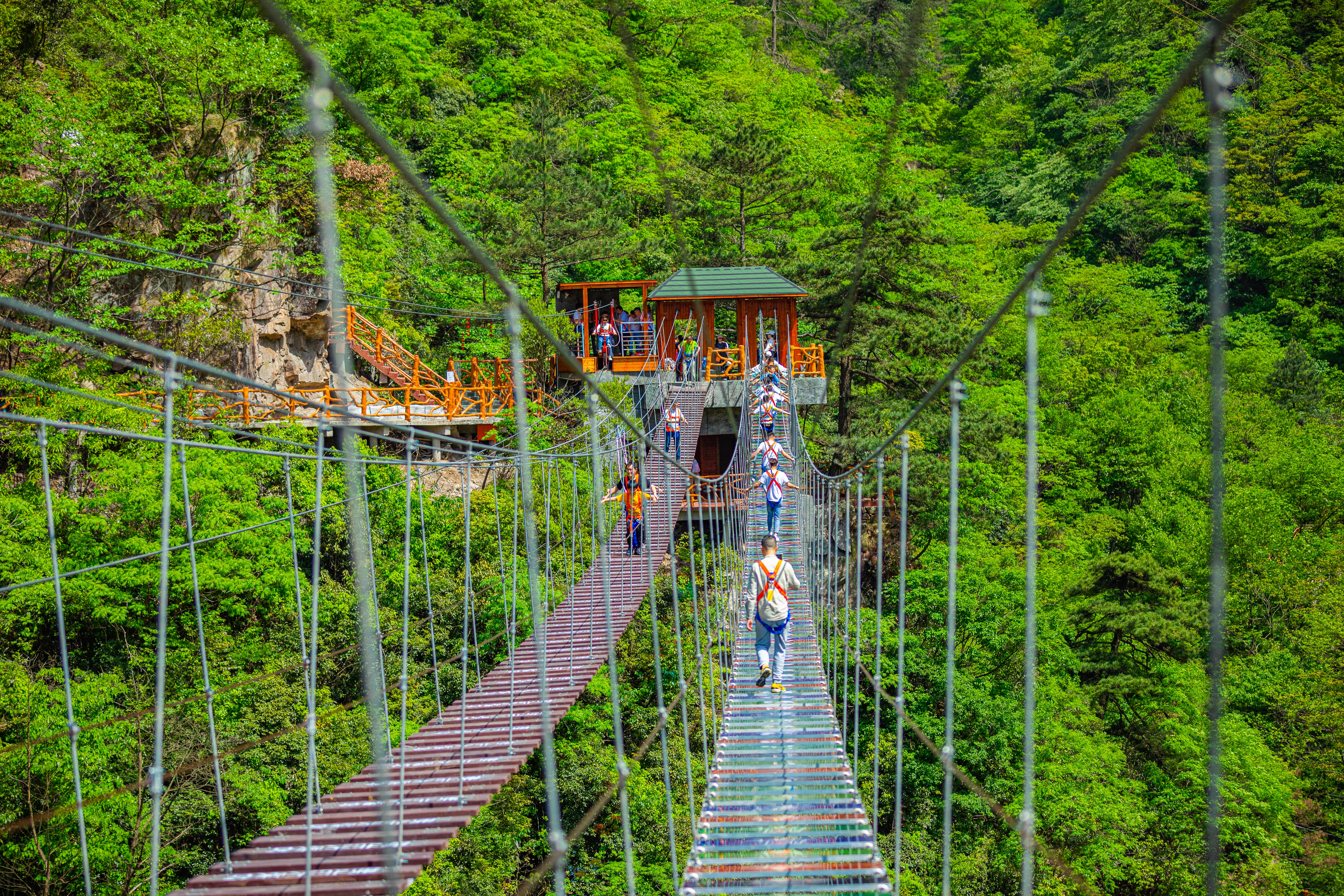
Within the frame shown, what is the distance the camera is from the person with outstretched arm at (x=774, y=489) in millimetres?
7707

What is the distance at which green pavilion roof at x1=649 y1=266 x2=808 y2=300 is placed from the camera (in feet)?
45.9

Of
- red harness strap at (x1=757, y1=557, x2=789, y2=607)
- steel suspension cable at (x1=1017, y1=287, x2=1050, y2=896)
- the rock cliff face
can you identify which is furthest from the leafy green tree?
steel suspension cable at (x1=1017, y1=287, x2=1050, y2=896)

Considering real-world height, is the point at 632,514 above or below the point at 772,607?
above

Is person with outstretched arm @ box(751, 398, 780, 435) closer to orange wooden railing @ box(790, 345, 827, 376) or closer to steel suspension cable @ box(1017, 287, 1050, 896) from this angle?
orange wooden railing @ box(790, 345, 827, 376)

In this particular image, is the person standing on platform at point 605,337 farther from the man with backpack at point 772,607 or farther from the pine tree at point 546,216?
the man with backpack at point 772,607

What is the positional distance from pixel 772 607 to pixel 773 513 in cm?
288

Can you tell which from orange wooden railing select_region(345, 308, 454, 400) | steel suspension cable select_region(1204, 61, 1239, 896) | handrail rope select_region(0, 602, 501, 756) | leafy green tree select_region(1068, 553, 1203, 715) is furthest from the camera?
orange wooden railing select_region(345, 308, 454, 400)

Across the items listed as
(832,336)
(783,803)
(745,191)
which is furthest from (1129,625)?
(783,803)

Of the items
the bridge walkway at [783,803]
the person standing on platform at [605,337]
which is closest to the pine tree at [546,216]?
the person standing on platform at [605,337]

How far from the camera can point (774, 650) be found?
523cm

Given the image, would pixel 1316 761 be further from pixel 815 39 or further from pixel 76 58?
pixel 815 39

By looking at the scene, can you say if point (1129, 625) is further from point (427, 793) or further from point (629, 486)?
point (427, 793)

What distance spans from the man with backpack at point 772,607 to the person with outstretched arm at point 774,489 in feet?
8.08

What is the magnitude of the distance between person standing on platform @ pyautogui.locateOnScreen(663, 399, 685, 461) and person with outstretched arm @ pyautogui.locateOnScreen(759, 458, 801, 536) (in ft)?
9.38
